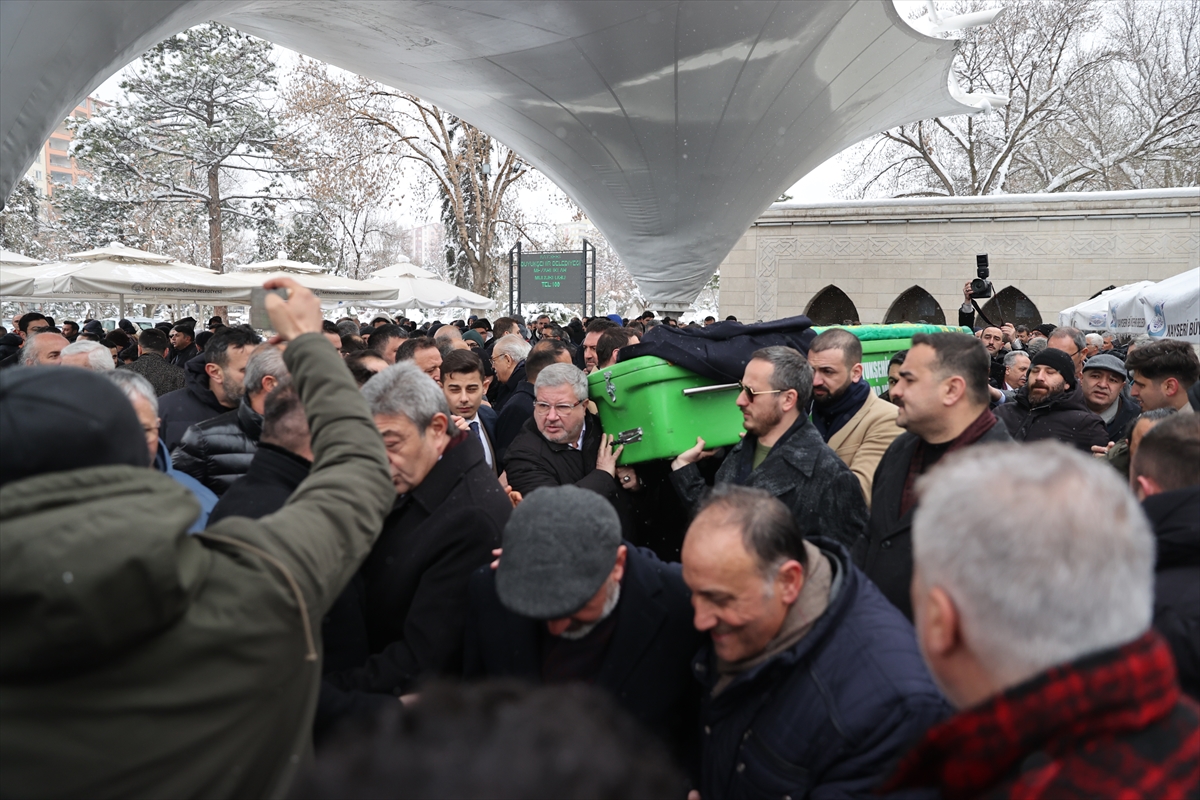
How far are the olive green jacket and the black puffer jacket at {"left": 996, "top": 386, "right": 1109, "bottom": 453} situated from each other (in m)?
4.83

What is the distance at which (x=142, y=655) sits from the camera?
3.98 feet

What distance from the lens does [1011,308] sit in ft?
72.9

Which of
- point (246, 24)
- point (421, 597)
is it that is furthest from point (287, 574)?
point (246, 24)

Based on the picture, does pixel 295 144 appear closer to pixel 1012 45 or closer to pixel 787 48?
pixel 787 48

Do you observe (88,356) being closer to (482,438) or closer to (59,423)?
(482,438)

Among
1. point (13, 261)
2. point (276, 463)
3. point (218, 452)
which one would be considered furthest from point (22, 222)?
point (276, 463)

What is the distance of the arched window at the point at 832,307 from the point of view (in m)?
23.4

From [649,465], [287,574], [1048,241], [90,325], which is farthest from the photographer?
[1048,241]

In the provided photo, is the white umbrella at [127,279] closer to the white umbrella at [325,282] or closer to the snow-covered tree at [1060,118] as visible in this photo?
the white umbrella at [325,282]

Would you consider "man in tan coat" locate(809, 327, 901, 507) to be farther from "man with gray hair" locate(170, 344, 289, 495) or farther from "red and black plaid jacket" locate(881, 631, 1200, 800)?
"red and black plaid jacket" locate(881, 631, 1200, 800)

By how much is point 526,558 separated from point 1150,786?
1237 mm

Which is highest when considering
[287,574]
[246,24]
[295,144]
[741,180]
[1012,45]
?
[1012,45]

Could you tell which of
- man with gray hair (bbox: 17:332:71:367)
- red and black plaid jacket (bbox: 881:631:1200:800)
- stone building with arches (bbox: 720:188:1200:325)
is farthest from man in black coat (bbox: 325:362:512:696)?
stone building with arches (bbox: 720:188:1200:325)

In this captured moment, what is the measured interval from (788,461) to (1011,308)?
2172 cm
